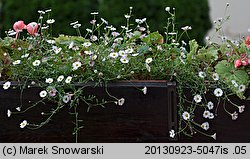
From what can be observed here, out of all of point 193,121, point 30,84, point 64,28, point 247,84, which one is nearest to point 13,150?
point 30,84

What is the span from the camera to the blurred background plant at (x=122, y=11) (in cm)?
333

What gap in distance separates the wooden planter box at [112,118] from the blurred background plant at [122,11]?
1.92 metres

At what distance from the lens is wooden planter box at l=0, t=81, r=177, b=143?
144 cm

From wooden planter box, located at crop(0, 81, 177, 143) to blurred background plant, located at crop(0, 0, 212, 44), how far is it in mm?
1923

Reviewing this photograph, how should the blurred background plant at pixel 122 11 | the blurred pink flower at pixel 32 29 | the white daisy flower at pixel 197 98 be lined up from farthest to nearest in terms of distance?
the blurred background plant at pixel 122 11, the blurred pink flower at pixel 32 29, the white daisy flower at pixel 197 98

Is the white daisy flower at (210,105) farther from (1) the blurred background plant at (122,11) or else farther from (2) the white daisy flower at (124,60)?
(1) the blurred background plant at (122,11)

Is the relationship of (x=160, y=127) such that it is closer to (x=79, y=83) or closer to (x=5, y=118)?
(x=79, y=83)

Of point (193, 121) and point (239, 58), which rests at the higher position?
point (239, 58)

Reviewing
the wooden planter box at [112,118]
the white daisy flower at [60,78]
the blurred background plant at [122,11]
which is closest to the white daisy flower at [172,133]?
the wooden planter box at [112,118]

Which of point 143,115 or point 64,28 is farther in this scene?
point 64,28

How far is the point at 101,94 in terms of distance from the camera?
144cm

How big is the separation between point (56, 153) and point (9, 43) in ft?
1.36

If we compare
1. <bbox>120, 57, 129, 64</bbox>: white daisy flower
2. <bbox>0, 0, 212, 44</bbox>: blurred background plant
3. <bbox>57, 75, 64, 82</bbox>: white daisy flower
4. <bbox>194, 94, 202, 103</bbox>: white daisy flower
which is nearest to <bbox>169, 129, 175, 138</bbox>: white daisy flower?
<bbox>194, 94, 202, 103</bbox>: white daisy flower

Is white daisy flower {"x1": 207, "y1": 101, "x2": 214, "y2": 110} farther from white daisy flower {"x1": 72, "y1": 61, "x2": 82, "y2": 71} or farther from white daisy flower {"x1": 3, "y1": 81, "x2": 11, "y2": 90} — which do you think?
white daisy flower {"x1": 3, "y1": 81, "x2": 11, "y2": 90}
